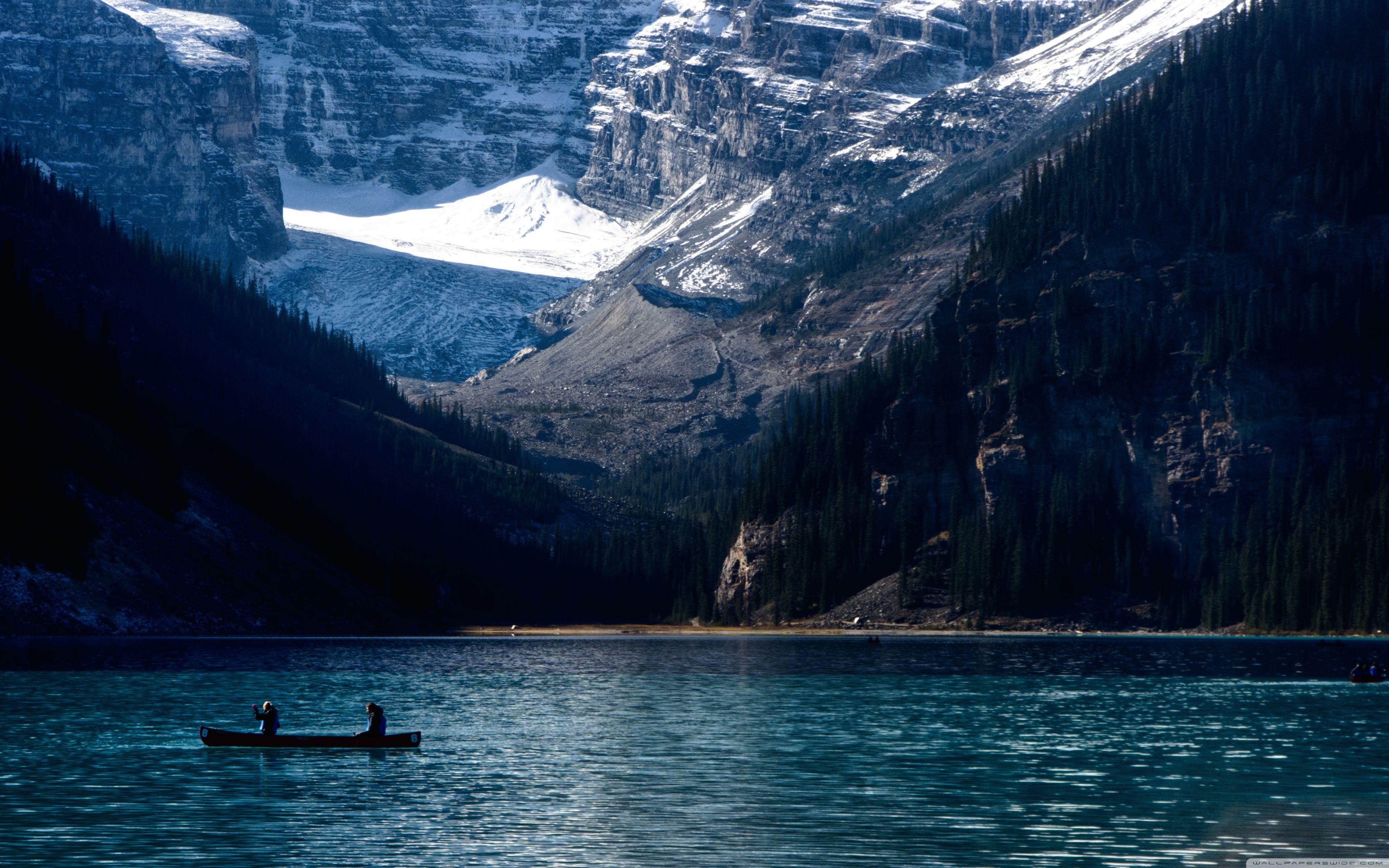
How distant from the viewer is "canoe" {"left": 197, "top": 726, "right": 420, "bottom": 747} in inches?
3691

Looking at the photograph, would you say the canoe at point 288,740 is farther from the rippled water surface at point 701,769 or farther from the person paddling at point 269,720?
the rippled water surface at point 701,769

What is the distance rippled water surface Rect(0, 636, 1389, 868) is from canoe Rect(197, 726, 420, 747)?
735 millimetres

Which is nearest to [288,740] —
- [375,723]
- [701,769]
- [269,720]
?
[269,720]

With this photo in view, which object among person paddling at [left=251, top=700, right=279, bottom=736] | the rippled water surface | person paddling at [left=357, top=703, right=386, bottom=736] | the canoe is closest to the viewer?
the rippled water surface

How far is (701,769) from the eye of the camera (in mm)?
88062

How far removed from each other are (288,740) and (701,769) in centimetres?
2401

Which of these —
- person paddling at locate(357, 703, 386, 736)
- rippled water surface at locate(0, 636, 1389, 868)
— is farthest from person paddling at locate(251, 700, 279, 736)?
person paddling at locate(357, 703, 386, 736)

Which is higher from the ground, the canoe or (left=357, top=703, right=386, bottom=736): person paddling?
(left=357, top=703, right=386, bottom=736): person paddling

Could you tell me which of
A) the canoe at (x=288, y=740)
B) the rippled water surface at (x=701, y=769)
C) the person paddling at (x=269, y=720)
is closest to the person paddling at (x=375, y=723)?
the canoe at (x=288, y=740)

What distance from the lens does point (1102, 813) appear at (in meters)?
73.0

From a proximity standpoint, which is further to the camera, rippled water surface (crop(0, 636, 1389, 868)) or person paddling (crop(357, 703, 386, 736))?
person paddling (crop(357, 703, 386, 736))

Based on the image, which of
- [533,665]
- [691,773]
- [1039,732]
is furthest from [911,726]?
[533,665]

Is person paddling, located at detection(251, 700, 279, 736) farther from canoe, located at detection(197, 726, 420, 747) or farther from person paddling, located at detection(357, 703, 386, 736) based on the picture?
person paddling, located at detection(357, 703, 386, 736)

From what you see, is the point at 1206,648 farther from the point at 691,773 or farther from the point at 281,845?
the point at 281,845
